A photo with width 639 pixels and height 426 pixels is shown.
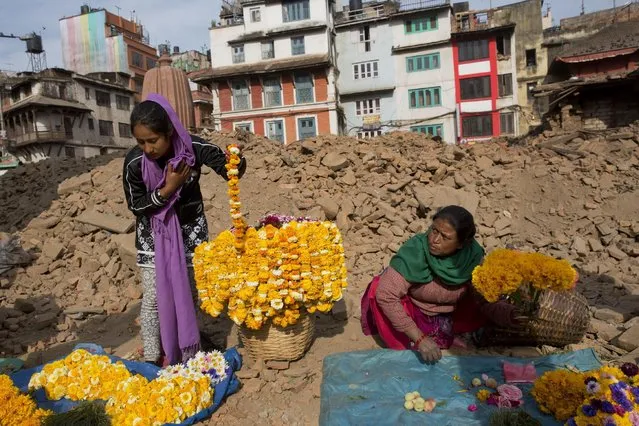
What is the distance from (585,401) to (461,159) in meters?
7.18

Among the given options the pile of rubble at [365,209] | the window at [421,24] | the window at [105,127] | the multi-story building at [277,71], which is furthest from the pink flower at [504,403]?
the window at [105,127]

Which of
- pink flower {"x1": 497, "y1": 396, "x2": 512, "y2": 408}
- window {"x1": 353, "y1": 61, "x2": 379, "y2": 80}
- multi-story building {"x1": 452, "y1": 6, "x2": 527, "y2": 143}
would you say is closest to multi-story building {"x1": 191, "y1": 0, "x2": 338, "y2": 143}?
window {"x1": 353, "y1": 61, "x2": 379, "y2": 80}

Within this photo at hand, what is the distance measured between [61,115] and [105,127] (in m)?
3.92

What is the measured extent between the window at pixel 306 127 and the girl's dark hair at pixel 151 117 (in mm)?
23486

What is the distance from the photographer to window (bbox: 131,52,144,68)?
129 feet

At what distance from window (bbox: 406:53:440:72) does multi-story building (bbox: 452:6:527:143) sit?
3.73 feet

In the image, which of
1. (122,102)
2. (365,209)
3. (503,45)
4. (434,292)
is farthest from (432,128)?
(122,102)

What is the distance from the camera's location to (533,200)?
7574 mm

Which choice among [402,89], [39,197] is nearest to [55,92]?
[402,89]

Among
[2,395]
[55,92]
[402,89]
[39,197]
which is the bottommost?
[2,395]

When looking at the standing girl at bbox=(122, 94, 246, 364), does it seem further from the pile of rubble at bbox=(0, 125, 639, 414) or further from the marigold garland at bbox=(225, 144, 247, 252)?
the pile of rubble at bbox=(0, 125, 639, 414)

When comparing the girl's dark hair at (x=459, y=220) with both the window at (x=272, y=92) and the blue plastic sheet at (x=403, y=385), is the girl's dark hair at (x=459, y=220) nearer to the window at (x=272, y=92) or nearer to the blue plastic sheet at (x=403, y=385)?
the blue plastic sheet at (x=403, y=385)

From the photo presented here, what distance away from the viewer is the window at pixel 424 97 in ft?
85.5

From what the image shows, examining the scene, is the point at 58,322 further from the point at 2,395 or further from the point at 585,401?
the point at 585,401
